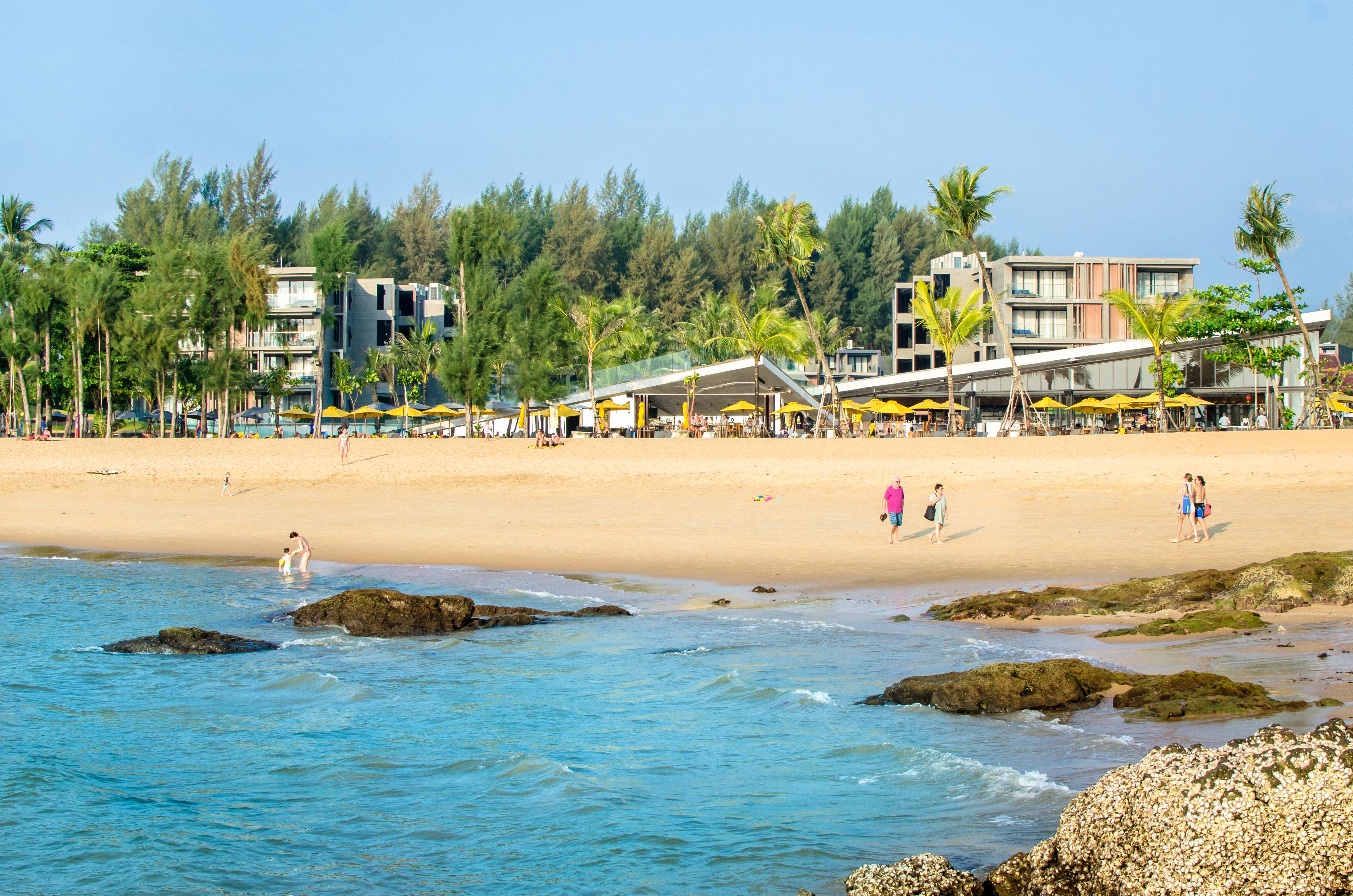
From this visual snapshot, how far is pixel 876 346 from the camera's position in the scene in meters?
88.6

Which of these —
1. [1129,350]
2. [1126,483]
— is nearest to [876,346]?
[1129,350]

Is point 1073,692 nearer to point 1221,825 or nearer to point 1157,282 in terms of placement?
point 1221,825

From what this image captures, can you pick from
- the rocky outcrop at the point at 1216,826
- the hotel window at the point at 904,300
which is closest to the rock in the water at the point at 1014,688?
the rocky outcrop at the point at 1216,826

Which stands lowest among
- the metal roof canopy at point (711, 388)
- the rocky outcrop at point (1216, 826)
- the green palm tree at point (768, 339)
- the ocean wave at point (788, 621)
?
the ocean wave at point (788, 621)

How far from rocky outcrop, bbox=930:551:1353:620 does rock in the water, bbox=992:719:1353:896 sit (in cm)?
838

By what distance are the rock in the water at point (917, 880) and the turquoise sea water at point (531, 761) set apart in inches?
21.0

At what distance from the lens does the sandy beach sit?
18484 mm

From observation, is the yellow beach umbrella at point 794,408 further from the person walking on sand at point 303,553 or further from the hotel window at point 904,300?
the hotel window at point 904,300

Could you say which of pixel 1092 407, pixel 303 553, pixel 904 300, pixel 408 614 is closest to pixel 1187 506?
pixel 408 614

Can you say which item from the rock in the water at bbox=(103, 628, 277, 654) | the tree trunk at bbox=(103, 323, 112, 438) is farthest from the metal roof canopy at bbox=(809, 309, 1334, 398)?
the rock in the water at bbox=(103, 628, 277, 654)

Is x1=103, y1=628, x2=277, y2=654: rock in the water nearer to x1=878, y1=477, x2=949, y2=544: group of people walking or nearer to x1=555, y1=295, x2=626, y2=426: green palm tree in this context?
x1=878, y1=477, x2=949, y2=544: group of people walking

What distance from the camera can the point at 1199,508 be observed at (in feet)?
60.8

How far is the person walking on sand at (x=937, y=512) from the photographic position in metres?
19.7

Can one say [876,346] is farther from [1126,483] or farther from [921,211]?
[1126,483]
